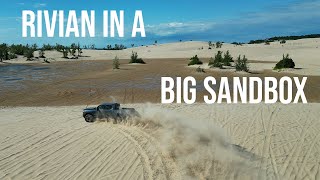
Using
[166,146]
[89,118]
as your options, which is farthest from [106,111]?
[166,146]

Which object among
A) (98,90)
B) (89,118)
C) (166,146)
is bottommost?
(166,146)

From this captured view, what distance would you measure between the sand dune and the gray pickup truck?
17.9 inches

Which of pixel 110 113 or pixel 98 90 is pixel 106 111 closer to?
pixel 110 113

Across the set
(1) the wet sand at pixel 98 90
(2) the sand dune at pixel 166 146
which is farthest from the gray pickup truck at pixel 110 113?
(1) the wet sand at pixel 98 90

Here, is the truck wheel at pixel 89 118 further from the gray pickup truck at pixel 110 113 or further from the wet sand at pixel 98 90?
the wet sand at pixel 98 90

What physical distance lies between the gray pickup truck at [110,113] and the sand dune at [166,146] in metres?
0.45

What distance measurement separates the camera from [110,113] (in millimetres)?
20141

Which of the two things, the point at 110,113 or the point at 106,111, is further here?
the point at 106,111

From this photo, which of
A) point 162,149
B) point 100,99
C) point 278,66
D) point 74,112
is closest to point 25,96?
point 100,99

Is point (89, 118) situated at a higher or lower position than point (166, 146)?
higher

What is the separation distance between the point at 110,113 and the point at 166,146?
562 cm

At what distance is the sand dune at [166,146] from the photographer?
12.9 meters

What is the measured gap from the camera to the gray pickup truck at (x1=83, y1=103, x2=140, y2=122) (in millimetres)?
19859

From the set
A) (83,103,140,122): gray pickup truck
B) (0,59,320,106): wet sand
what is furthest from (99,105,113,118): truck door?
(0,59,320,106): wet sand
